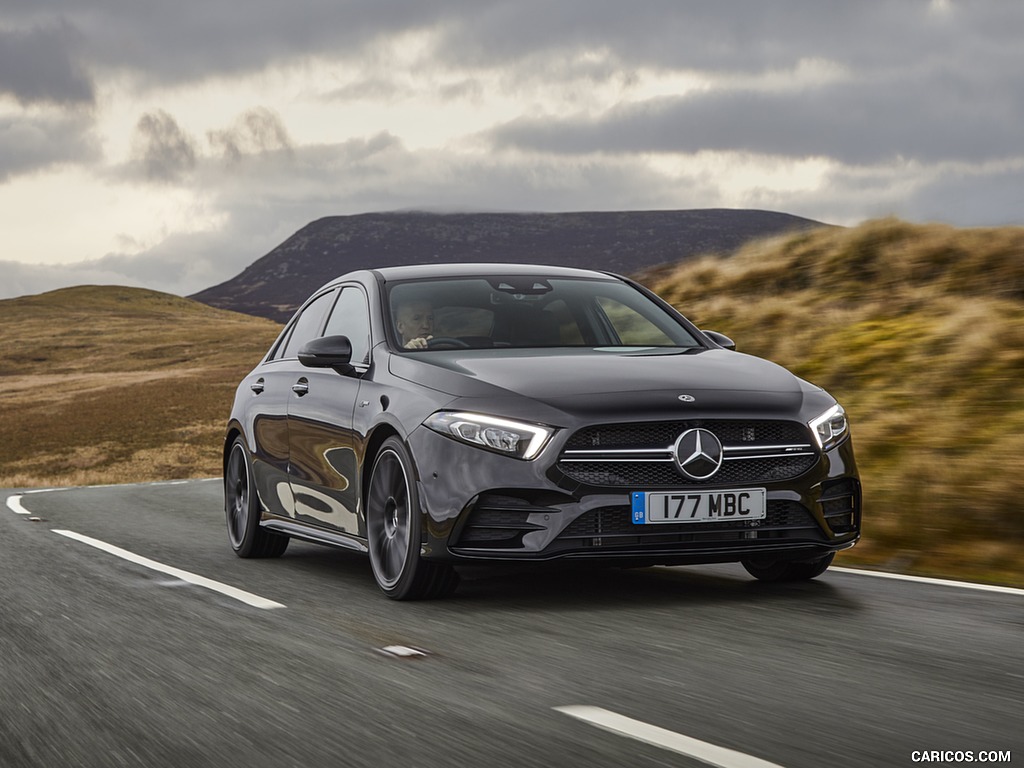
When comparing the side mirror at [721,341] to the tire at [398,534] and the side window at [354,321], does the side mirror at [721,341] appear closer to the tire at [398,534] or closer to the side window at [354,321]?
the side window at [354,321]

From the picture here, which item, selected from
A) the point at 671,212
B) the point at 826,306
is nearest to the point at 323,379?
the point at 826,306

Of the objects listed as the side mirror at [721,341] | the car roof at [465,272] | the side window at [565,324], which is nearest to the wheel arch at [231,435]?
the car roof at [465,272]

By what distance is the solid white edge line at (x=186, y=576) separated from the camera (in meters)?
6.97

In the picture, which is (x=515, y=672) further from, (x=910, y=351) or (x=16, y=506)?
(x=16, y=506)

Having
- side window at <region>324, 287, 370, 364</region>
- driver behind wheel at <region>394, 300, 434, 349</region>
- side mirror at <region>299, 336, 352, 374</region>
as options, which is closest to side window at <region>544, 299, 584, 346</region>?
driver behind wheel at <region>394, 300, 434, 349</region>

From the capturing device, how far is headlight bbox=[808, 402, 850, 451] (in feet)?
21.2

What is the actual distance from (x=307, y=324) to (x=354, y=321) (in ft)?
3.73

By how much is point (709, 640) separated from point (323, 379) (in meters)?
3.17

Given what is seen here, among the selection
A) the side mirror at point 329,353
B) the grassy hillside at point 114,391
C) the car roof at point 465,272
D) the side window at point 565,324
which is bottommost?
the grassy hillside at point 114,391

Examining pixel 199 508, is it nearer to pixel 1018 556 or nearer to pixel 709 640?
pixel 1018 556

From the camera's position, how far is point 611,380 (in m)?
6.45

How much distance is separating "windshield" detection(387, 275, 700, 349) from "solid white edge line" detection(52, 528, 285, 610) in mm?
1450

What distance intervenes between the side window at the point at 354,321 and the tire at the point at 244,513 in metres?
1.37

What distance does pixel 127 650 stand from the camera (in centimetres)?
565
